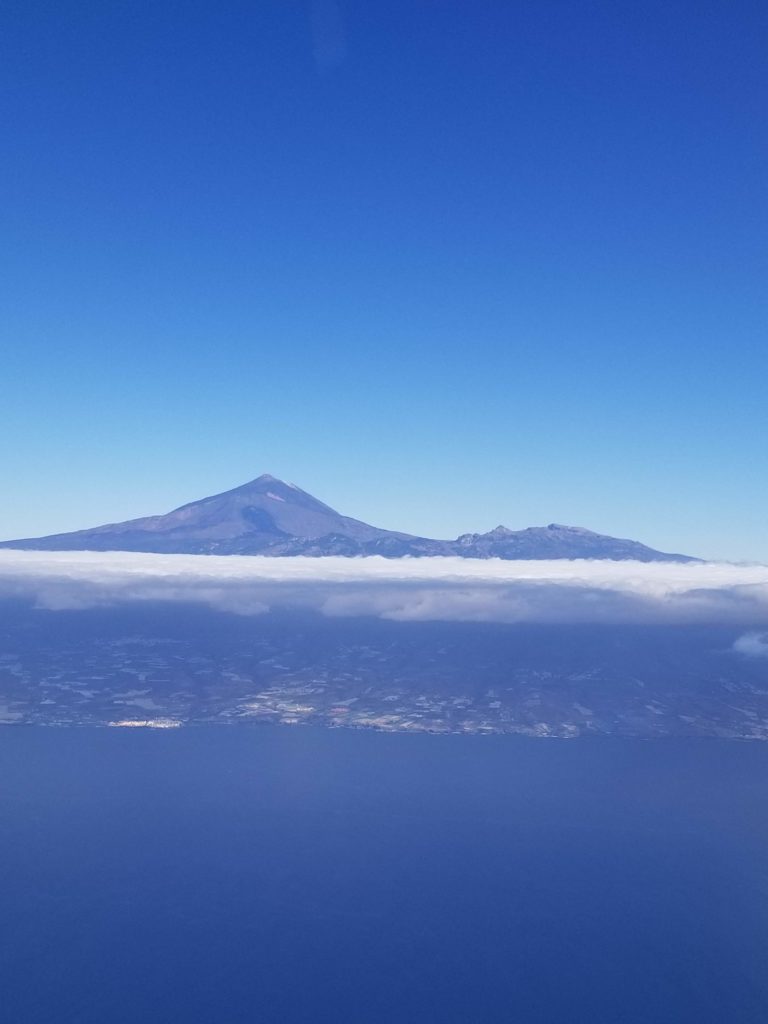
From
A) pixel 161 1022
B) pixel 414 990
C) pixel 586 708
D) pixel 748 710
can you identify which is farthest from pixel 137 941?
pixel 748 710

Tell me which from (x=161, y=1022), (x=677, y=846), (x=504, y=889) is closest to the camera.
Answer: (x=161, y=1022)

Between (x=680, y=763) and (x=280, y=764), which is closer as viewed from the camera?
(x=280, y=764)

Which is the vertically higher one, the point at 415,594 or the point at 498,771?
the point at 415,594

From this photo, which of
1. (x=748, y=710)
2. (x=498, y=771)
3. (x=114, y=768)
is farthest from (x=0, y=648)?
(x=748, y=710)

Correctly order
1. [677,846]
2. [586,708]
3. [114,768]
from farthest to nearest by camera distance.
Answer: [586,708] → [114,768] → [677,846]

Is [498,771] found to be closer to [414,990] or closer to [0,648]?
[414,990]

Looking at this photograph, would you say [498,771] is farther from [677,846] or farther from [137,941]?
[137,941]
